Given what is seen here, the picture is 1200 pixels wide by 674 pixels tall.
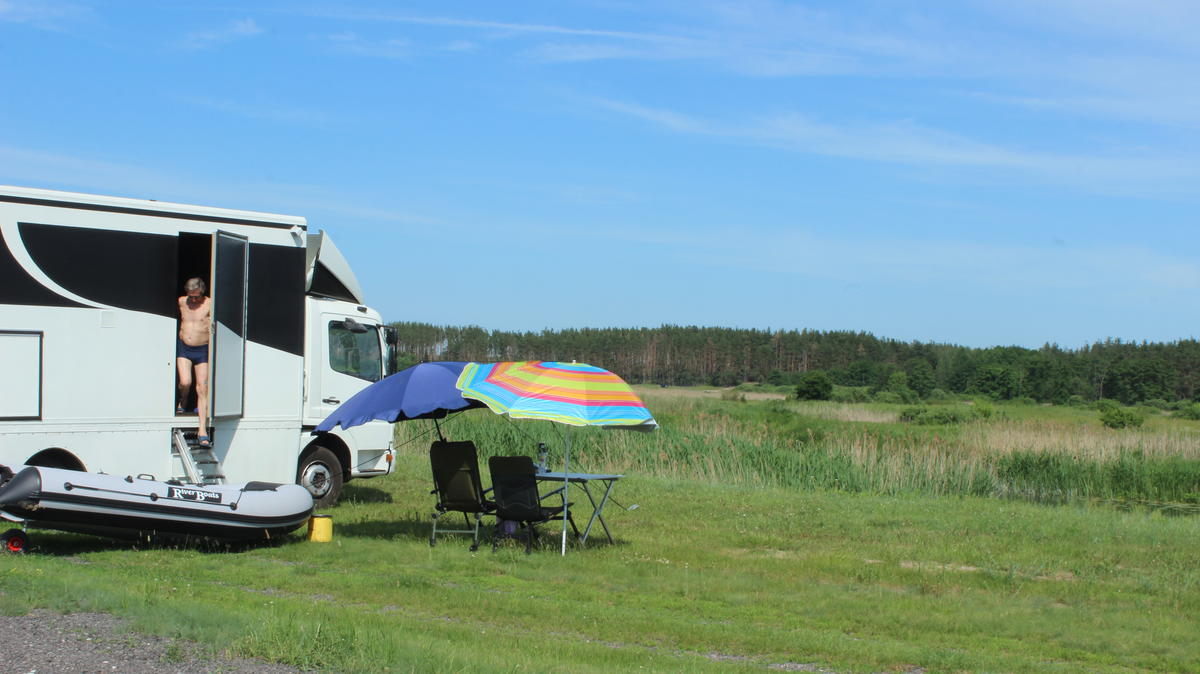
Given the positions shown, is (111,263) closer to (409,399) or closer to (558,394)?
(409,399)

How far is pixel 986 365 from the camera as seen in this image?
257ft

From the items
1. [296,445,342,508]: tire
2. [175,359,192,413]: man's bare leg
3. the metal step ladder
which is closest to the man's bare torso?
[175,359,192,413]: man's bare leg

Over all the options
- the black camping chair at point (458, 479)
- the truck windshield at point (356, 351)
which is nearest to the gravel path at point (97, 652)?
the black camping chair at point (458, 479)

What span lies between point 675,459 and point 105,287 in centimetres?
1265

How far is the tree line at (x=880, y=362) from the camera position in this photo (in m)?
69.6

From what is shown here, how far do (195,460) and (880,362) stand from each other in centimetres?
7771

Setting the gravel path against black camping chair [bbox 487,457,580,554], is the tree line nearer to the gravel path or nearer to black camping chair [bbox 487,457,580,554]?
black camping chair [bbox 487,457,580,554]

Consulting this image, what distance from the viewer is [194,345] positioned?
12344 millimetres

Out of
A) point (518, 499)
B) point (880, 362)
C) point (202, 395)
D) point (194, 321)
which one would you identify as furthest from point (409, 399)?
point (880, 362)

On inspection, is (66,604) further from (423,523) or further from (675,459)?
(675,459)

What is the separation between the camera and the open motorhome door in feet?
40.4

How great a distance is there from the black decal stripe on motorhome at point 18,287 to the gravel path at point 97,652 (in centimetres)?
555

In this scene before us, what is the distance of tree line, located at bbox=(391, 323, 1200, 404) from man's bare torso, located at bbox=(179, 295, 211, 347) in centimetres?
4445

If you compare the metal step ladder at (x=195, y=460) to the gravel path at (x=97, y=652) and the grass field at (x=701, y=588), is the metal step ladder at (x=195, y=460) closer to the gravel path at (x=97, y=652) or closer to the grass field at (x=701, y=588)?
the grass field at (x=701, y=588)
